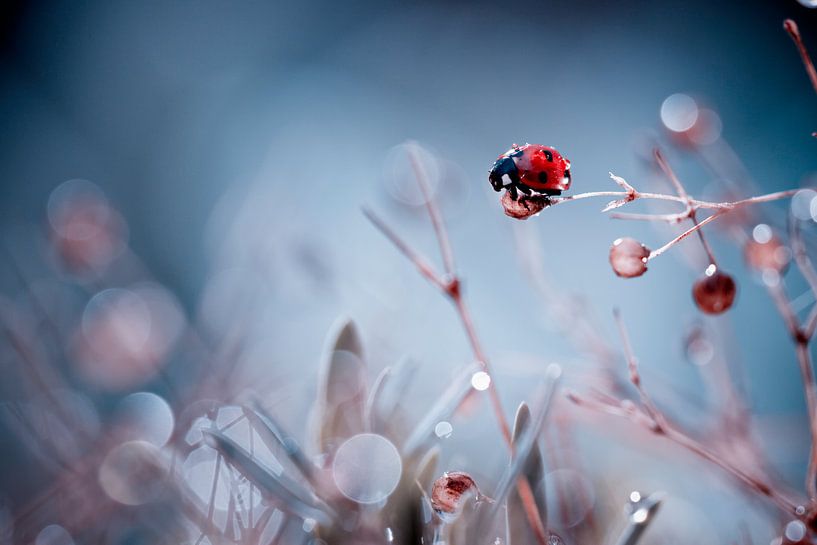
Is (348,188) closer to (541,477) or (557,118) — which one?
(557,118)

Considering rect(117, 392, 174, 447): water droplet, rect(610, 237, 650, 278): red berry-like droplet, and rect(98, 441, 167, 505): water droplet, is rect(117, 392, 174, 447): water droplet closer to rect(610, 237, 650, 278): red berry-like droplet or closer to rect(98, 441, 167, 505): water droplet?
rect(98, 441, 167, 505): water droplet

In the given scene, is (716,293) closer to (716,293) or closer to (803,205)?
(716,293)

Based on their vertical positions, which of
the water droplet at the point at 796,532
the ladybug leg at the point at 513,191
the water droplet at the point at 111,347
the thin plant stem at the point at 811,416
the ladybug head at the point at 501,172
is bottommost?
the water droplet at the point at 796,532

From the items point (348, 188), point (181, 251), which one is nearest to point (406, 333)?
point (348, 188)

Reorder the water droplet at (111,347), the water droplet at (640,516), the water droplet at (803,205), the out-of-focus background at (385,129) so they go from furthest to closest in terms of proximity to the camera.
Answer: the out-of-focus background at (385,129) < the water droplet at (111,347) < the water droplet at (803,205) < the water droplet at (640,516)

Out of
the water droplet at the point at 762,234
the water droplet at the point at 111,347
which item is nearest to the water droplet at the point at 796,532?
the water droplet at the point at 762,234

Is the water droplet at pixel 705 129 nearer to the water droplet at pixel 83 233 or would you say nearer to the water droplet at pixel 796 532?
the water droplet at pixel 796 532

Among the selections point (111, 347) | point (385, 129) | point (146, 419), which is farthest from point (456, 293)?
point (385, 129)
